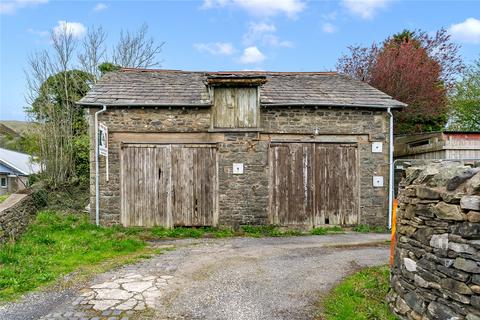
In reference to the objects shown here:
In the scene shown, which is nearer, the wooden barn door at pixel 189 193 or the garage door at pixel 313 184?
the wooden barn door at pixel 189 193

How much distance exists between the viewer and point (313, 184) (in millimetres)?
10695

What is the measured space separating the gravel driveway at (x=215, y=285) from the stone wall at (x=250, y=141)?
211 cm

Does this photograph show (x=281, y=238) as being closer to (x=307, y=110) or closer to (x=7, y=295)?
(x=307, y=110)

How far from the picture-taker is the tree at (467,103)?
61.5 ft

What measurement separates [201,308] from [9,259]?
444cm

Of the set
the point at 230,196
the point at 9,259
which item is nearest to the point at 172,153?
the point at 230,196

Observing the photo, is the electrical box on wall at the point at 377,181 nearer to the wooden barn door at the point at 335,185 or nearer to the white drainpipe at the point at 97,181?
the wooden barn door at the point at 335,185

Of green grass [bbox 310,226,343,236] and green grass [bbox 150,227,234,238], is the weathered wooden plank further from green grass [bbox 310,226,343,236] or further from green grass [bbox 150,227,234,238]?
green grass [bbox 310,226,343,236]

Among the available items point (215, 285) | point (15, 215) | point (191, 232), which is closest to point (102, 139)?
point (15, 215)

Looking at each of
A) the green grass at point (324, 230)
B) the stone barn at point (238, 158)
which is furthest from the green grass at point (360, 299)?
the stone barn at point (238, 158)

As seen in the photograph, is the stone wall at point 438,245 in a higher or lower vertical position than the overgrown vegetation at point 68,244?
higher

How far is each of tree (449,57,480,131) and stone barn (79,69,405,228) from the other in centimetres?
1118

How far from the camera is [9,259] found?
6805 millimetres

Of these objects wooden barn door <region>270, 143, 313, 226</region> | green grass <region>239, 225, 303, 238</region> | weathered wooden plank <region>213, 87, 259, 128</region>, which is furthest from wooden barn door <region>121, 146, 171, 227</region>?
wooden barn door <region>270, 143, 313, 226</region>
